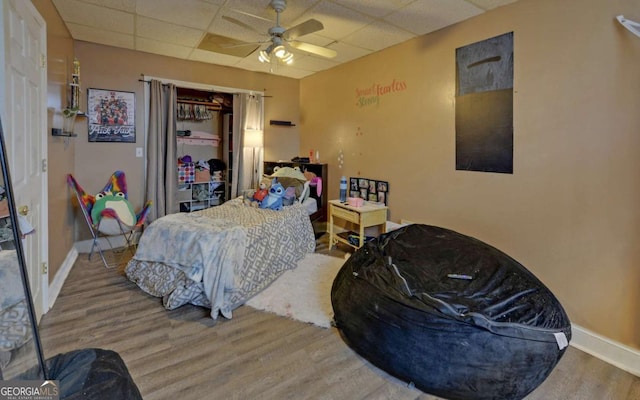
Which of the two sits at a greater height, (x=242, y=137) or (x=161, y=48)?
A: (x=161, y=48)

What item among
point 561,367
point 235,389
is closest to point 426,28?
point 561,367

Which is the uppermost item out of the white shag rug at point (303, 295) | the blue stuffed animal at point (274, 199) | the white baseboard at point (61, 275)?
the blue stuffed animal at point (274, 199)

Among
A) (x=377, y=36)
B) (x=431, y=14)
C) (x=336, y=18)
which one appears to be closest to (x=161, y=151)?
(x=336, y=18)

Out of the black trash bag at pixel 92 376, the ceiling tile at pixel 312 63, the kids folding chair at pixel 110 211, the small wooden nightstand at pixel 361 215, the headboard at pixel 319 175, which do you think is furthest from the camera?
the headboard at pixel 319 175

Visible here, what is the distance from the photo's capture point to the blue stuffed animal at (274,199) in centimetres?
365

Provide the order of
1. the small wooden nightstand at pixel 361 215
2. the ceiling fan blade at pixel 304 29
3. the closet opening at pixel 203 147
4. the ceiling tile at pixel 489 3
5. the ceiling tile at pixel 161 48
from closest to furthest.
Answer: the ceiling fan blade at pixel 304 29, the ceiling tile at pixel 489 3, the small wooden nightstand at pixel 361 215, the ceiling tile at pixel 161 48, the closet opening at pixel 203 147

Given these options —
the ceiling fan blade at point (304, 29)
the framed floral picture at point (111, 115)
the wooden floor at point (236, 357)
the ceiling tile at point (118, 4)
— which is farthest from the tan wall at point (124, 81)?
the ceiling fan blade at point (304, 29)

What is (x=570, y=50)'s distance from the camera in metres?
2.29

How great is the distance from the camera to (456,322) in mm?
1658

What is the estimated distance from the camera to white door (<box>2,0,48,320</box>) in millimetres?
1817

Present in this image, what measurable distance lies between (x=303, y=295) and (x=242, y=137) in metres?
2.89

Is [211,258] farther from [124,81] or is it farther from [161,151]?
[124,81]

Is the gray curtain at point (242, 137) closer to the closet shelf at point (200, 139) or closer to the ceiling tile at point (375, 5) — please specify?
the closet shelf at point (200, 139)

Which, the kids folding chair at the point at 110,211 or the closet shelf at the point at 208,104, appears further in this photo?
the closet shelf at the point at 208,104
